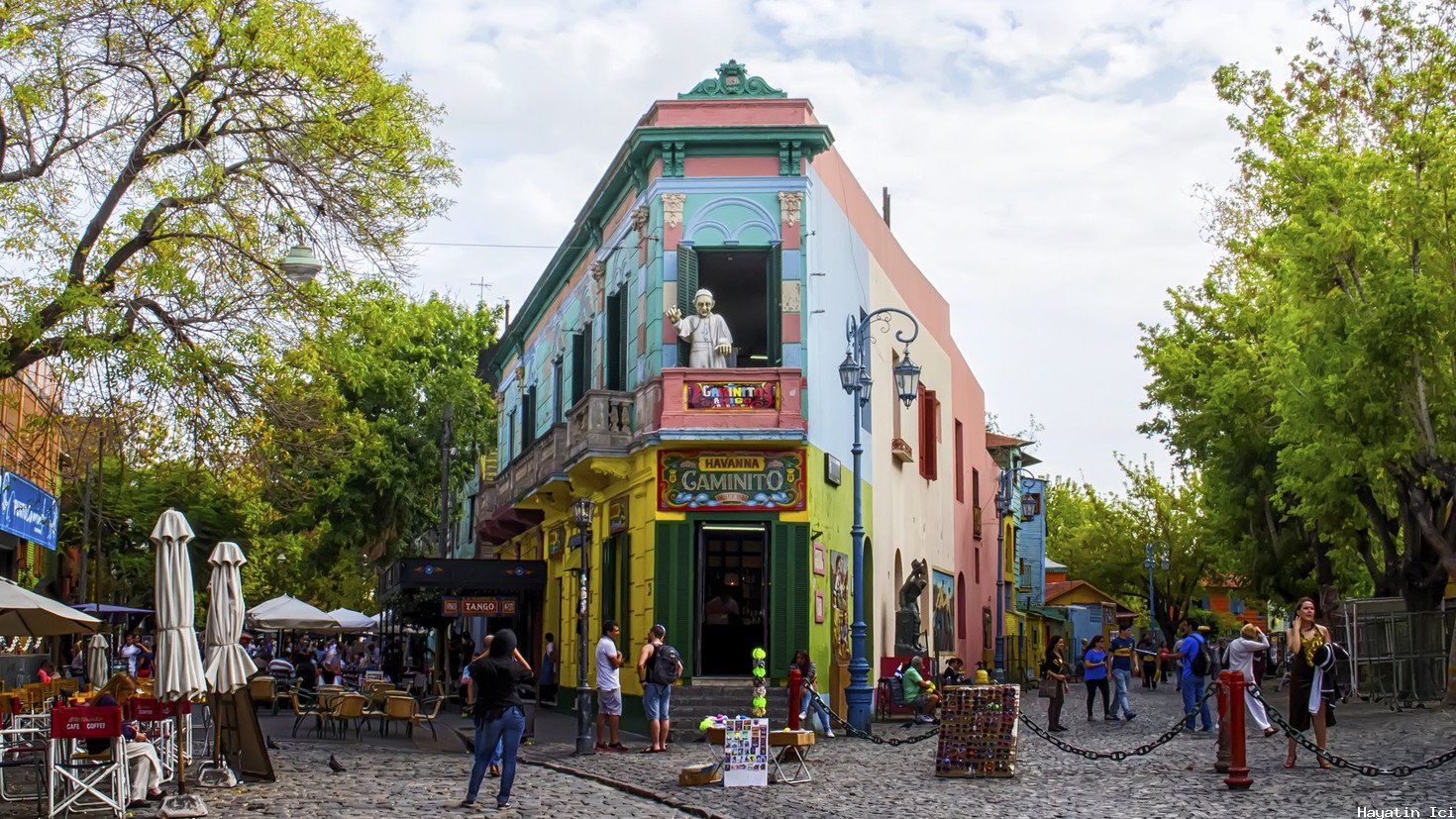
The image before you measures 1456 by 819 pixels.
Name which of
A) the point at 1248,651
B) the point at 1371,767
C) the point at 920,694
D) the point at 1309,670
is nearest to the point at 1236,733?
the point at 1371,767

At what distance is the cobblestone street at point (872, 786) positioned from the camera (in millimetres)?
13117

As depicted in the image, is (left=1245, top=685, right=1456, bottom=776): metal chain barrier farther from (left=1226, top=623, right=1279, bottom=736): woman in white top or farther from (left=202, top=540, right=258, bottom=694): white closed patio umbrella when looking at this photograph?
(left=202, top=540, right=258, bottom=694): white closed patio umbrella

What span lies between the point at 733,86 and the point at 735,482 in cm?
617

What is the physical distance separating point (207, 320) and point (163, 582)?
2731mm

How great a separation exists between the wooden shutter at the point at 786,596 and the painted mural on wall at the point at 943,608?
37.8 feet

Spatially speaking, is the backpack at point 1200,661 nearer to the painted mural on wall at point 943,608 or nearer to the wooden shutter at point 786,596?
the wooden shutter at point 786,596

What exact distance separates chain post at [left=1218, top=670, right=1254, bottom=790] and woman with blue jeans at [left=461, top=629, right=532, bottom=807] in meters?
6.20

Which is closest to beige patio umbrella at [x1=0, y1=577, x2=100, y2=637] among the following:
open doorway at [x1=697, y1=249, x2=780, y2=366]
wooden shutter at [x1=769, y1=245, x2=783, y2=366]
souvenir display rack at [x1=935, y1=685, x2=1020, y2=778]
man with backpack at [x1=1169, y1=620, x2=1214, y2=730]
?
souvenir display rack at [x1=935, y1=685, x2=1020, y2=778]

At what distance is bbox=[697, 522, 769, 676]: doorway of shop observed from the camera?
76.8ft

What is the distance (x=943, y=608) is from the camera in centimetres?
3606

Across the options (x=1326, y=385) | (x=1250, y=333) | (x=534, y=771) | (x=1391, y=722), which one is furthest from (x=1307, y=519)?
(x=534, y=771)

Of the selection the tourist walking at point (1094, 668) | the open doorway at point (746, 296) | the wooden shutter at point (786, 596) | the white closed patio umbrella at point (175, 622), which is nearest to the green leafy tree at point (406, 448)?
the open doorway at point (746, 296)

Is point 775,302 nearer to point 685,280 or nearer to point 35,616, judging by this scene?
point 685,280

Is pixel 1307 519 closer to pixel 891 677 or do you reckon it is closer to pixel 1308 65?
pixel 1308 65
